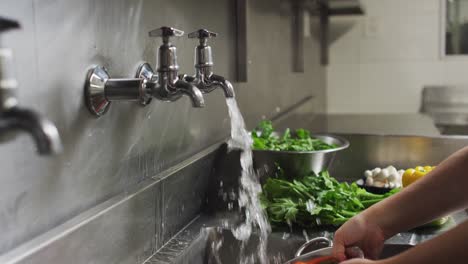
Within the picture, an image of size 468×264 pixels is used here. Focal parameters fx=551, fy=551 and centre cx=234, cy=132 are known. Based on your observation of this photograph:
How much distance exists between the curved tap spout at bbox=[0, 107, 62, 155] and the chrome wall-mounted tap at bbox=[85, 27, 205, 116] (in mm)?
372

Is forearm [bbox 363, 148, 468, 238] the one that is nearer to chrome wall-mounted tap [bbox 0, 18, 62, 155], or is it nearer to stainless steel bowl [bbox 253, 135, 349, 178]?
stainless steel bowl [bbox 253, 135, 349, 178]

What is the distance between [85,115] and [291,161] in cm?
59

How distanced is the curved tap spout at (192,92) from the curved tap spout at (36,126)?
35 centimetres

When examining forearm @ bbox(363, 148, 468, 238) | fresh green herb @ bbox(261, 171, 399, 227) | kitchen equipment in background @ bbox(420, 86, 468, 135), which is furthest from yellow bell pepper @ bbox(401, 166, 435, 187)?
kitchen equipment in background @ bbox(420, 86, 468, 135)

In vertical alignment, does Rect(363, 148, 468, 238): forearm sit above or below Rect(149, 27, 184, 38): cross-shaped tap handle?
below

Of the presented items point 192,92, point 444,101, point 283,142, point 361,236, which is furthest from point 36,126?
point 444,101

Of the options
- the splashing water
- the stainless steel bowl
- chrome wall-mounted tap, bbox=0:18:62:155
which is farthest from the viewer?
the stainless steel bowl

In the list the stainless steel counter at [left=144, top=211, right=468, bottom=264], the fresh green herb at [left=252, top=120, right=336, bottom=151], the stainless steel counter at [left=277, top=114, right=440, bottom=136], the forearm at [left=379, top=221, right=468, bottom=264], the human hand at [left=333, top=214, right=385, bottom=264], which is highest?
the fresh green herb at [left=252, top=120, right=336, bottom=151]

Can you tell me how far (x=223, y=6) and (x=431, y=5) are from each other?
8.89ft

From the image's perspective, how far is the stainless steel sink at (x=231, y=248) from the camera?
3.37 feet

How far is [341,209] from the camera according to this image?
1.13m

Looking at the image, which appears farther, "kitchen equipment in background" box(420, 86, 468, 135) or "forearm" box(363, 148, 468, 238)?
"kitchen equipment in background" box(420, 86, 468, 135)

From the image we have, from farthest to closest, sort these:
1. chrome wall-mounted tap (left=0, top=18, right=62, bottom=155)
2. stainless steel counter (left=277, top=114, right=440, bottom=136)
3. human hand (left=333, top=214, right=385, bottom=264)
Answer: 1. stainless steel counter (left=277, top=114, right=440, bottom=136)
2. human hand (left=333, top=214, right=385, bottom=264)
3. chrome wall-mounted tap (left=0, top=18, right=62, bottom=155)

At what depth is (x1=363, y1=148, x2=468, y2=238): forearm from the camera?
84 cm
